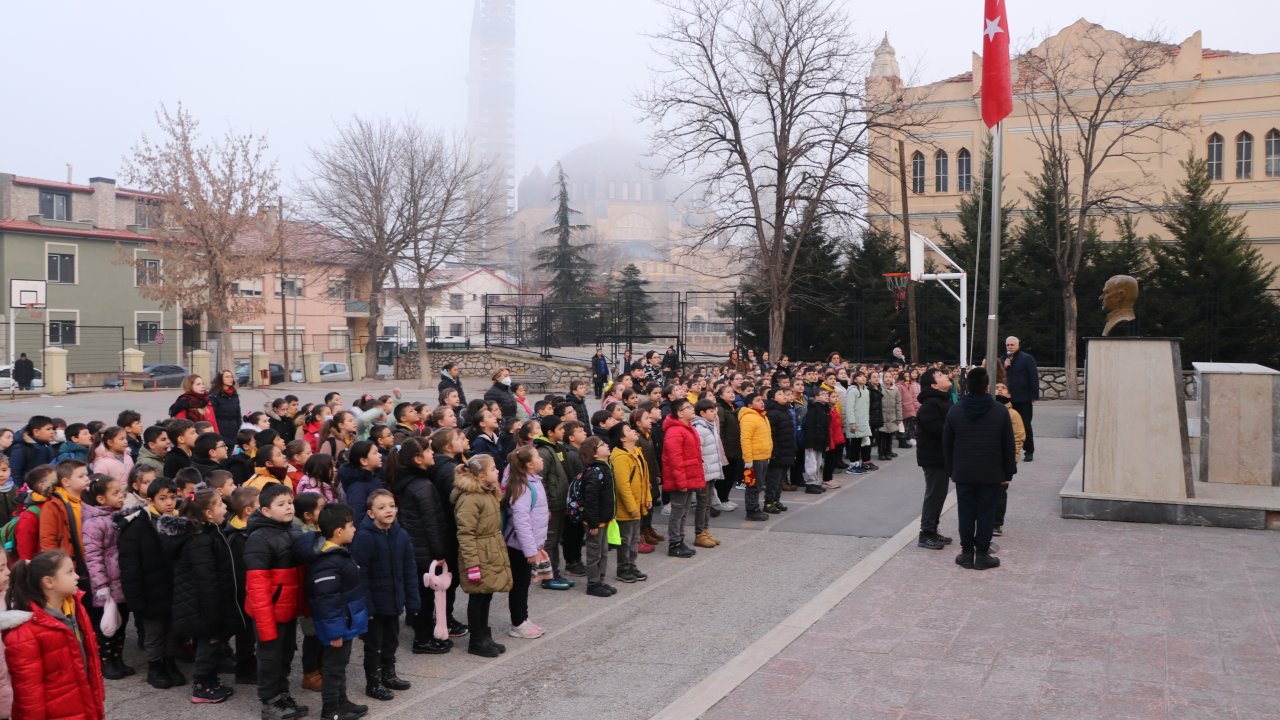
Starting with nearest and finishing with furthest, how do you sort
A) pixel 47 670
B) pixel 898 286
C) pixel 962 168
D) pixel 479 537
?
pixel 47 670, pixel 479 537, pixel 898 286, pixel 962 168

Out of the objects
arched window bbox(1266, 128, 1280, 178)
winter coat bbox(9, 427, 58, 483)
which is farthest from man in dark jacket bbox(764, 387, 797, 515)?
arched window bbox(1266, 128, 1280, 178)

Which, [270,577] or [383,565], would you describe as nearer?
[270,577]

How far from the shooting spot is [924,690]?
6148mm

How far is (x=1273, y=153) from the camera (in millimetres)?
40938

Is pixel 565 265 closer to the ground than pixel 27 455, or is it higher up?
higher up

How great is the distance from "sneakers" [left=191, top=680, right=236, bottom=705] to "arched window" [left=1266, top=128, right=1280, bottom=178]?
151 ft

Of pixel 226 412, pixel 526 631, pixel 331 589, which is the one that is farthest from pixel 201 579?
pixel 226 412

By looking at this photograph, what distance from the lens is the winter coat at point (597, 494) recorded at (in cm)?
855

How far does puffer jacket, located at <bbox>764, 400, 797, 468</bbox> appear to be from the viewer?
39.8 ft

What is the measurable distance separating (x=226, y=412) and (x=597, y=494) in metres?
6.53

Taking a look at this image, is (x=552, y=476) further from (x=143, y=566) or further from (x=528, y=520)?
(x=143, y=566)

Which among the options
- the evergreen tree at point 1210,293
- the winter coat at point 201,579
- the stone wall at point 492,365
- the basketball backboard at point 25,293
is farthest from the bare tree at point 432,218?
the winter coat at point 201,579

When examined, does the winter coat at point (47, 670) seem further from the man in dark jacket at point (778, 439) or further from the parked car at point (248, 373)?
the parked car at point (248, 373)

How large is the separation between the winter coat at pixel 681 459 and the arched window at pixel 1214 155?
4009 centimetres
